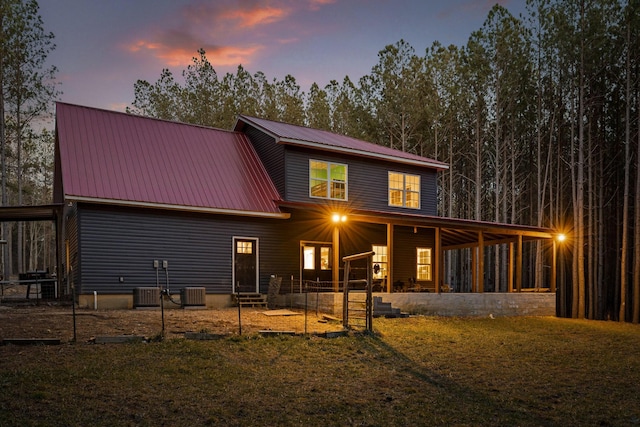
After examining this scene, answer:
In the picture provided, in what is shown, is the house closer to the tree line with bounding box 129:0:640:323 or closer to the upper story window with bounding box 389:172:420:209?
the upper story window with bounding box 389:172:420:209

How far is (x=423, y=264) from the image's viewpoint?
24781mm

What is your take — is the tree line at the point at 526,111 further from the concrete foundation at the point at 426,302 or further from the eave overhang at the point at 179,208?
the eave overhang at the point at 179,208

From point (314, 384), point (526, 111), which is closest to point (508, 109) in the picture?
point (526, 111)

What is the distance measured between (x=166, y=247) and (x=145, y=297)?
2.13m

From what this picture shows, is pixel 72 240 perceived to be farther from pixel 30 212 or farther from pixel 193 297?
pixel 193 297

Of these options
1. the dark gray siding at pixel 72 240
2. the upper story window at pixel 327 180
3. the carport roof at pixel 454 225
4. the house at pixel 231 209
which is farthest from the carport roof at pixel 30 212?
the upper story window at pixel 327 180

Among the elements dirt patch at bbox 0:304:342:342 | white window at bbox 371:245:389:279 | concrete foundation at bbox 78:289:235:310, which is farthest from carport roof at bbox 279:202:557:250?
concrete foundation at bbox 78:289:235:310

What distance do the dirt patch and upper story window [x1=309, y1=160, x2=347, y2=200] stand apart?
6781 mm

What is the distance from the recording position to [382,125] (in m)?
36.7

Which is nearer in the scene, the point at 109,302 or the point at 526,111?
the point at 109,302

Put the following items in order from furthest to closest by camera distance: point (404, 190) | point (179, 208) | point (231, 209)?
point (404, 190)
point (231, 209)
point (179, 208)

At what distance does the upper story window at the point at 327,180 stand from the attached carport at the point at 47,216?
384 inches

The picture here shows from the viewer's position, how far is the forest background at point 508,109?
85.9ft

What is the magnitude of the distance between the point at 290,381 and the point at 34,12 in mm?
29061
